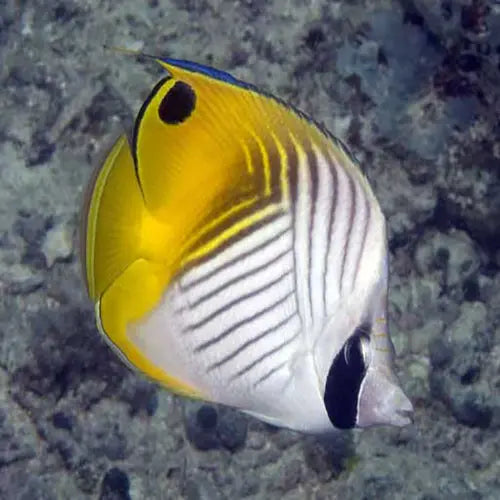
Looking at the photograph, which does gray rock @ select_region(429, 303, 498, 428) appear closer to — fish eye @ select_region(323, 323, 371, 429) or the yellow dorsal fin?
fish eye @ select_region(323, 323, 371, 429)

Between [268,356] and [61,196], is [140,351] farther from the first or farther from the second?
[61,196]

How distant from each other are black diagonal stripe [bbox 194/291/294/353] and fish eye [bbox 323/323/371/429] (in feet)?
0.38

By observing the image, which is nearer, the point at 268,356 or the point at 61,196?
the point at 268,356

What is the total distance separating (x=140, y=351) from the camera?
110 cm

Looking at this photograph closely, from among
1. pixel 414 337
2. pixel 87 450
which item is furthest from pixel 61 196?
pixel 414 337

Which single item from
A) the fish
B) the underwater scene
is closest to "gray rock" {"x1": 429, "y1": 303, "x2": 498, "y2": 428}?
the underwater scene

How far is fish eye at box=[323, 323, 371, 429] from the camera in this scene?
41.3 inches

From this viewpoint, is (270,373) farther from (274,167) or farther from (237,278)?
(274,167)

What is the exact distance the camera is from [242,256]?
1.07m

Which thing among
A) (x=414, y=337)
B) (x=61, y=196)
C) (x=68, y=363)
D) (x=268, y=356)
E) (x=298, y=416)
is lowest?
(x=414, y=337)

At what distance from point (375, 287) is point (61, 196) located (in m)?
1.60

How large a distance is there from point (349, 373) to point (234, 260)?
24 centimetres

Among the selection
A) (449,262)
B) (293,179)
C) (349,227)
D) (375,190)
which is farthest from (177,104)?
(449,262)

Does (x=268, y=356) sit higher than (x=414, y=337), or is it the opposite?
(x=268, y=356)
